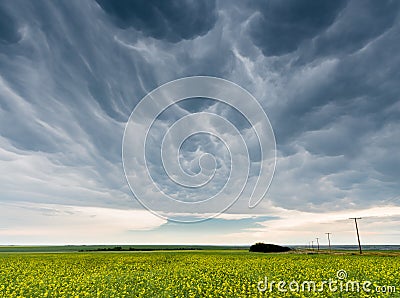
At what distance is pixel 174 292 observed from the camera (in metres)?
20.6

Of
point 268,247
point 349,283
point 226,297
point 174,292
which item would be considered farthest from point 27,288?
point 268,247

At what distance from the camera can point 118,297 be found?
1841cm

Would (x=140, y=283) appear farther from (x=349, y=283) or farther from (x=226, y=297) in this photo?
(x=349, y=283)

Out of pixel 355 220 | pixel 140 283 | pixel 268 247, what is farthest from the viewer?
pixel 268 247

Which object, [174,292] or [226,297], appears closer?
[226,297]

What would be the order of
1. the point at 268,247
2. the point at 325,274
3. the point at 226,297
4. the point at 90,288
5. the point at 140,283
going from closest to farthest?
1. the point at 226,297
2. the point at 90,288
3. the point at 140,283
4. the point at 325,274
5. the point at 268,247

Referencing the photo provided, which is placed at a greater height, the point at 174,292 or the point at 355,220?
the point at 355,220

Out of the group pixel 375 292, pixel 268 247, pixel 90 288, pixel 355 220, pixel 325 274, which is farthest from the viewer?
pixel 268 247

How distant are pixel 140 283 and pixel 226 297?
857 centimetres

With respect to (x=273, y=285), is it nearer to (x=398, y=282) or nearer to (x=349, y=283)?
(x=349, y=283)

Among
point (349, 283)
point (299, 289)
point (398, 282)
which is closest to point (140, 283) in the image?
point (299, 289)

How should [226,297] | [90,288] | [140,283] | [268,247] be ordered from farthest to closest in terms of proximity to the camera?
[268,247], [140,283], [90,288], [226,297]

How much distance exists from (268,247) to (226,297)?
10879cm

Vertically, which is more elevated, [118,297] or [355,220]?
[355,220]
